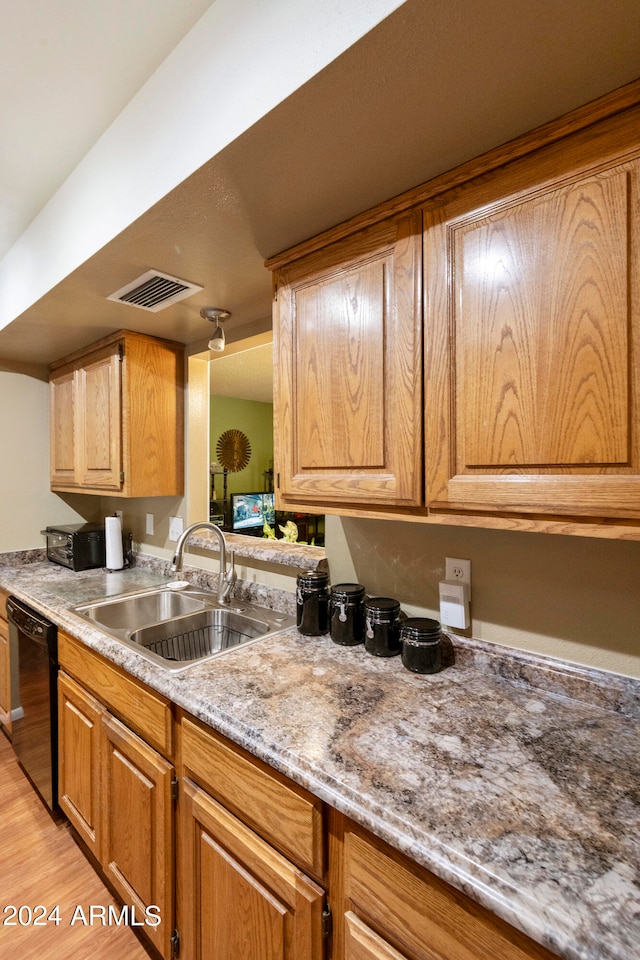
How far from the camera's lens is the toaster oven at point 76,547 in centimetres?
242

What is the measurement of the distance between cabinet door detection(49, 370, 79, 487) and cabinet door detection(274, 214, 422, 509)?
5.33 feet

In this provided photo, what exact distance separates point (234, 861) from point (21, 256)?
2264mm

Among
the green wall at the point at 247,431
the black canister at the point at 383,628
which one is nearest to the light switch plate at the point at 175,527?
the black canister at the point at 383,628

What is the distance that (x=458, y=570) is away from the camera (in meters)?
1.25

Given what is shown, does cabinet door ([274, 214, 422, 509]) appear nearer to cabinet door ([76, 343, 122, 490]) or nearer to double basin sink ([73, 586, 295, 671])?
double basin sink ([73, 586, 295, 671])

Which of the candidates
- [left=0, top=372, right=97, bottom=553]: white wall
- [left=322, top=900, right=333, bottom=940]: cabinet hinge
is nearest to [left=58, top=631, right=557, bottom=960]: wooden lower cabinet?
[left=322, top=900, right=333, bottom=940]: cabinet hinge

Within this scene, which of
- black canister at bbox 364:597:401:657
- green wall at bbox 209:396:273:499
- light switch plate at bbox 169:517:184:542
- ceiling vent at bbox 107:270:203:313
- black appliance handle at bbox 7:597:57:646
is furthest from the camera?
green wall at bbox 209:396:273:499

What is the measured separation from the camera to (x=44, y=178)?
155 centimetres

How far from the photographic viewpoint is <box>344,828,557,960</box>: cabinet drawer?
23.6 inches

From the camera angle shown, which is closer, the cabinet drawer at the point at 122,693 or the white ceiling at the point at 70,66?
the white ceiling at the point at 70,66

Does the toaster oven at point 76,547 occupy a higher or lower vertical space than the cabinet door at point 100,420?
lower

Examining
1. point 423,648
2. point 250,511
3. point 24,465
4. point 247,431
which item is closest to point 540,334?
point 423,648

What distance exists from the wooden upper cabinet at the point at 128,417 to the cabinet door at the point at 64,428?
2 centimetres

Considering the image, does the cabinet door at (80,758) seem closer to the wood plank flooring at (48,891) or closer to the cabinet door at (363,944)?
the wood plank flooring at (48,891)
